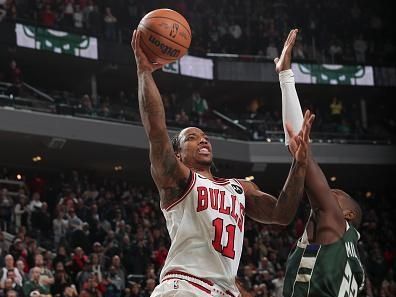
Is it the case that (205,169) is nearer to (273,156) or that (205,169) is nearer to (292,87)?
(292,87)

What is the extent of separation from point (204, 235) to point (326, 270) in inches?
30.3

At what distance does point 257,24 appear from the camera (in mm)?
27094

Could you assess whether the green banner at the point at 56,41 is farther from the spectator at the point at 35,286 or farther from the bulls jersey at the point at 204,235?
the bulls jersey at the point at 204,235

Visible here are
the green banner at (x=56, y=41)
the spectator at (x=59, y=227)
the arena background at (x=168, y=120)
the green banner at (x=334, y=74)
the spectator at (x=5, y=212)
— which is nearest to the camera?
the spectator at (x=59, y=227)

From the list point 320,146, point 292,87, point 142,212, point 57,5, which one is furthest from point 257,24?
point 292,87

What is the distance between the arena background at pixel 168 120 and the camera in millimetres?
16219

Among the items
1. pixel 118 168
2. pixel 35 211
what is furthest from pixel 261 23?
pixel 35 211

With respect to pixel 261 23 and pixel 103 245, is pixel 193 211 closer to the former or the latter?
pixel 103 245

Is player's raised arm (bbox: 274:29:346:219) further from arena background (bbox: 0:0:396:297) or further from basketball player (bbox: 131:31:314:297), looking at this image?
arena background (bbox: 0:0:396:297)

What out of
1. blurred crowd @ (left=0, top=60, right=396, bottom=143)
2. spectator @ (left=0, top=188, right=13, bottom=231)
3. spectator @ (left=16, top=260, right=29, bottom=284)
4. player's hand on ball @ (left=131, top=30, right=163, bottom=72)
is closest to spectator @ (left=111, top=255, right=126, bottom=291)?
spectator @ (left=16, top=260, right=29, bottom=284)

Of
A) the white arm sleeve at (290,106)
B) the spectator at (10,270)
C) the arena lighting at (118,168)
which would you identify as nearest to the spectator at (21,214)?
the spectator at (10,270)

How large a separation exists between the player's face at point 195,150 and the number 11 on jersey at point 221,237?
1.54 feet

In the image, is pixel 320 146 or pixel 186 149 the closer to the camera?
pixel 186 149

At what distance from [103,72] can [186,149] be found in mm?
19486
